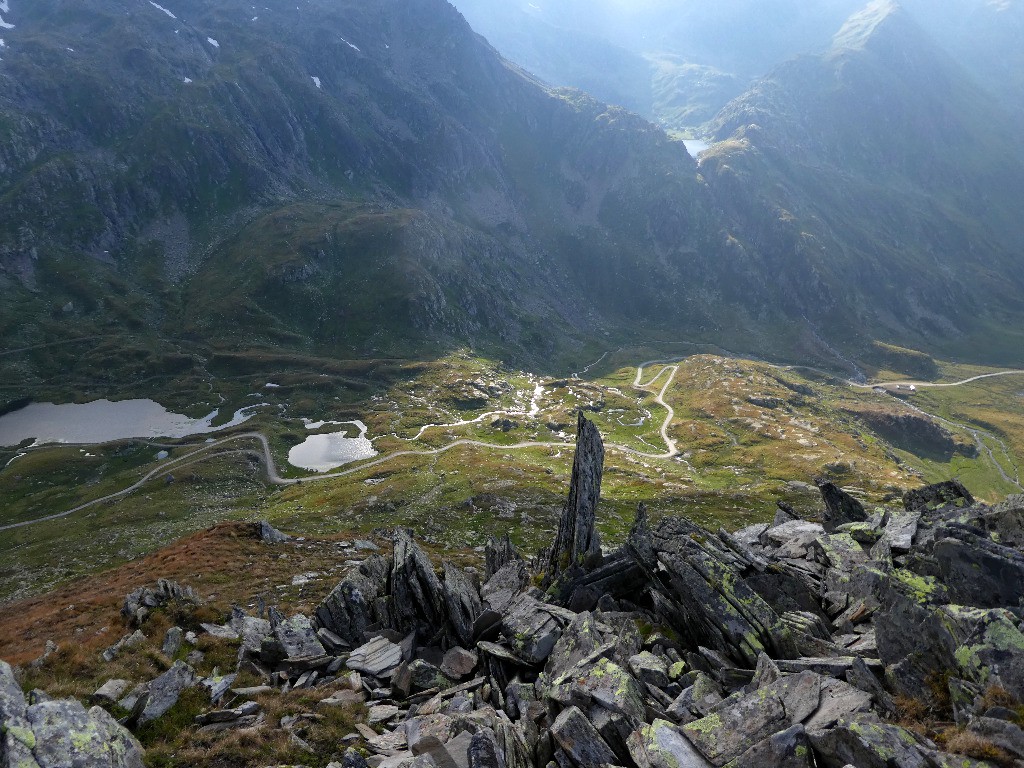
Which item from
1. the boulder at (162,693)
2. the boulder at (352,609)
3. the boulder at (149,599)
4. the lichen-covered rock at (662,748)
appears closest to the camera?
the lichen-covered rock at (662,748)

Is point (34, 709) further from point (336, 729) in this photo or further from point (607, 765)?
point (607, 765)

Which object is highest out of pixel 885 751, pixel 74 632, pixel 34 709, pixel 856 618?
pixel 885 751

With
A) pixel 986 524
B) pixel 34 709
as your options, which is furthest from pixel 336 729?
pixel 986 524

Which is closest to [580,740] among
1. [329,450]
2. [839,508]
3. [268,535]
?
[839,508]

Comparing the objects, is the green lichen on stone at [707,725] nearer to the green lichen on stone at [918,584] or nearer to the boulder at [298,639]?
the green lichen on stone at [918,584]

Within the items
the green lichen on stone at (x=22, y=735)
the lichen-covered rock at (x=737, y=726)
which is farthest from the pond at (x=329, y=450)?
the lichen-covered rock at (x=737, y=726)

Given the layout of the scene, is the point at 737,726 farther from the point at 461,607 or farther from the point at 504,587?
the point at 504,587
